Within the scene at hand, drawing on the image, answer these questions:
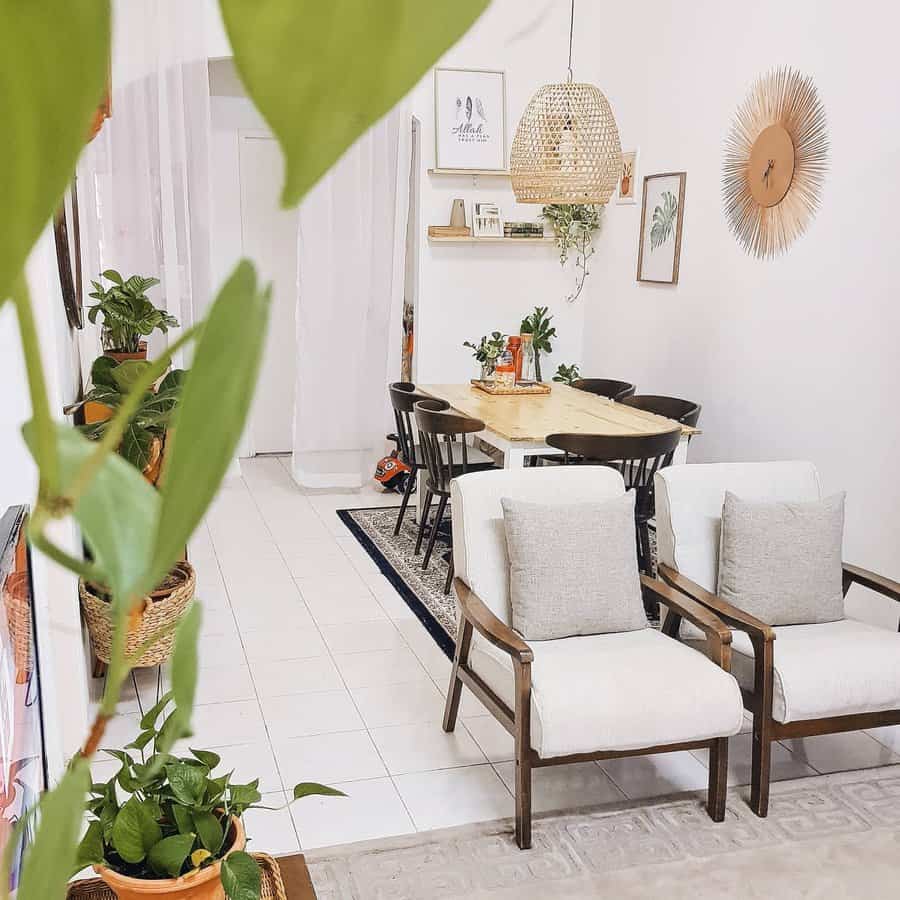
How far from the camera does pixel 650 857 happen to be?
252 centimetres

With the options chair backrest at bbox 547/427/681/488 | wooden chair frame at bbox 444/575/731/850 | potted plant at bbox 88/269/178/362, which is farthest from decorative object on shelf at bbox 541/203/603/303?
wooden chair frame at bbox 444/575/731/850

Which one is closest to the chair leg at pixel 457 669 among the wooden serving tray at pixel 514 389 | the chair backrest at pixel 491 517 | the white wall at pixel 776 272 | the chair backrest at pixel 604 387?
the chair backrest at pixel 491 517

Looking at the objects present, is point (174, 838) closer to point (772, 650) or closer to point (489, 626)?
point (489, 626)

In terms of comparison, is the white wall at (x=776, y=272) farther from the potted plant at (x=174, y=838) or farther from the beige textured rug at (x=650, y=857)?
the potted plant at (x=174, y=838)

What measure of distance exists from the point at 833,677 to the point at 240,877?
1.86 m

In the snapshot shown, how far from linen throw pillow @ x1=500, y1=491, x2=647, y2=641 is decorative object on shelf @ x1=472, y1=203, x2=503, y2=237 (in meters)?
3.73

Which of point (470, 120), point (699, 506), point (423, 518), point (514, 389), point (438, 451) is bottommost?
point (423, 518)

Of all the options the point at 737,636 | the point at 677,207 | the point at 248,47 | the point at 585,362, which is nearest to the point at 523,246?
the point at 585,362

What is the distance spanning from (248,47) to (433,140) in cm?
627

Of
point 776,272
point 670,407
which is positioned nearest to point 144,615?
point 670,407

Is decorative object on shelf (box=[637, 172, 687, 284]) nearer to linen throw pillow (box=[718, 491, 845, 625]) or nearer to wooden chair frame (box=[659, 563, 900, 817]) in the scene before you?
linen throw pillow (box=[718, 491, 845, 625])

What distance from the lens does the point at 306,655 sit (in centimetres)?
372

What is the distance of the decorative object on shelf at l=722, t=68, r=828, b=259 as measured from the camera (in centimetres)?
424

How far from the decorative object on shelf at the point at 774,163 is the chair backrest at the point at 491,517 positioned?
2.13 metres
